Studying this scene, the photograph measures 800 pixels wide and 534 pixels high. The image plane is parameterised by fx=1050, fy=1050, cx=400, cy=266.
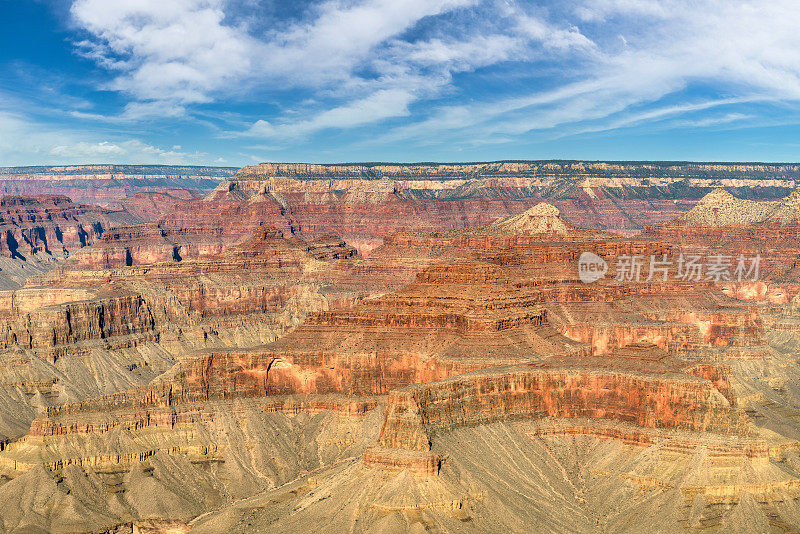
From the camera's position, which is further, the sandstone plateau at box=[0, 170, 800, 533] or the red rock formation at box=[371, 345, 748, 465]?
the red rock formation at box=[371, 345, 748, 465]

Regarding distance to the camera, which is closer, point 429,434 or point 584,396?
point 429,434

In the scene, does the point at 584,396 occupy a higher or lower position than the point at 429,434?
higher

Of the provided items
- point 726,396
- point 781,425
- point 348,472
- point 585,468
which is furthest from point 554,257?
point 348,472

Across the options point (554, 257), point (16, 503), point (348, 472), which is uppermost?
point (554, 257)

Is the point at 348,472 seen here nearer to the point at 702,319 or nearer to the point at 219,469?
the point at 219,469

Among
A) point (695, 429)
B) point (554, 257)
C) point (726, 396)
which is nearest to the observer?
point (695, 429)

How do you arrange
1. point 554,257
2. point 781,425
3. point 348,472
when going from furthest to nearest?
point 554,257, point 781,425, point 348,472

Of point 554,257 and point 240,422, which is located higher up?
point 554,257

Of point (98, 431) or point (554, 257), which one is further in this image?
point (554, 257)

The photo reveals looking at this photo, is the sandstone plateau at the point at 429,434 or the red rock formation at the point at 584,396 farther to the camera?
the red rock formation at the point at 584,396

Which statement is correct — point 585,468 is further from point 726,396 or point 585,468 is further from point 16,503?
point 16,503
